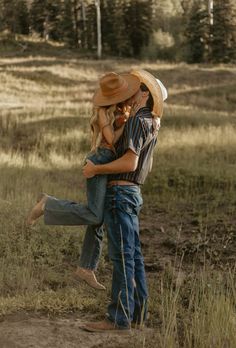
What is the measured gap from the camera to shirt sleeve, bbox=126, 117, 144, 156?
14.1ft

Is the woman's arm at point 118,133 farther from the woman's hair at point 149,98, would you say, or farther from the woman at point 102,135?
the woman's hair at point 149,98

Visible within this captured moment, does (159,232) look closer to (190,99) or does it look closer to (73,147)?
(73,147)

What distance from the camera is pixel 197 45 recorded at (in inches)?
1959

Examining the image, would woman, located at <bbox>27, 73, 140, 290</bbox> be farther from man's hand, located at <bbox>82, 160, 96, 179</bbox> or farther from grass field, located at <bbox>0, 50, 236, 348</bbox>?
grass field, located at <bbox>0, 50, 236, 348</bbox>

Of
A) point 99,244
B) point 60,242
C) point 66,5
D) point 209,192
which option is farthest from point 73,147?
point 66,5

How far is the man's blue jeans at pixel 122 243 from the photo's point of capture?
14.3ft

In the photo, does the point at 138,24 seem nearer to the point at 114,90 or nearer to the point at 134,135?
the point at 114,90

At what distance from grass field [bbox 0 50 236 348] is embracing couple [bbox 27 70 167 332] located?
1.04ft

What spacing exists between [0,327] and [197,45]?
47.2 metres

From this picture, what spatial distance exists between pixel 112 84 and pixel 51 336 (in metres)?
1.71

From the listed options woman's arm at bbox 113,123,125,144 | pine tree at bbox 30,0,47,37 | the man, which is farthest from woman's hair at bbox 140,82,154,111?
pine tree at bbox 30,0,47,37

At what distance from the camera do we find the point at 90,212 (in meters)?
4.44

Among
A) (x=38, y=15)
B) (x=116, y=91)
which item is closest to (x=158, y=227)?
(x=116, y=91)

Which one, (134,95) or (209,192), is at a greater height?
(134,95)
